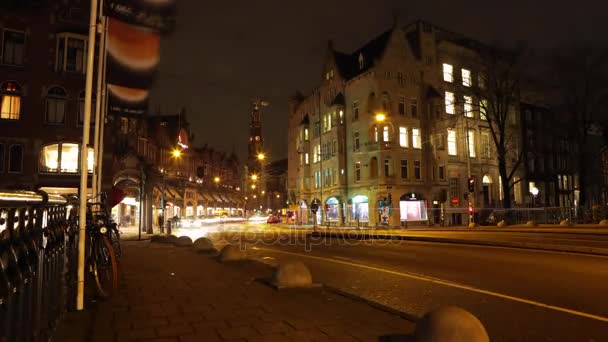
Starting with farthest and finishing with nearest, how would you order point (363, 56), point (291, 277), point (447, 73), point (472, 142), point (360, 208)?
point (472, 142) < point (447, 73) < point (363, 56) < point (360, 208) < point (291, 277)

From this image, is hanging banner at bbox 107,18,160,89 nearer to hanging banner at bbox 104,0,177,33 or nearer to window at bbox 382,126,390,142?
hanging banner at bbox 104,0,177,33

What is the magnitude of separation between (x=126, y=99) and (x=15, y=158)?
29.7 ft

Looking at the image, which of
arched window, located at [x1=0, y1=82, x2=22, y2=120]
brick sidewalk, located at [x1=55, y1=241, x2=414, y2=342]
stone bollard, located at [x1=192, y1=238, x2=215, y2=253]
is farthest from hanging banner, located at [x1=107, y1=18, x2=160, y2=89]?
brick sidewalk, located at [x1=55, y1=241, x2=414, y2=342]

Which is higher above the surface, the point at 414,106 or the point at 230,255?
the point at 414,106

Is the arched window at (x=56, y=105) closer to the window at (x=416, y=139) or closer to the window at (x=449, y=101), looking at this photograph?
the window at (x=416, y=139)

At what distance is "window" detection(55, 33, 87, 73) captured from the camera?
98.5 feet

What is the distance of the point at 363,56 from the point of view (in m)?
47.4

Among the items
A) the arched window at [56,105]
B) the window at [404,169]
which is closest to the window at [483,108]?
the window at [404,169]

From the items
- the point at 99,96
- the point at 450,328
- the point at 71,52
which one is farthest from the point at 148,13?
the point at 450,328

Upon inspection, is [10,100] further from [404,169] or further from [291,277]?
[404,169]

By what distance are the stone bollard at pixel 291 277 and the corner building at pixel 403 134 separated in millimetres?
32746

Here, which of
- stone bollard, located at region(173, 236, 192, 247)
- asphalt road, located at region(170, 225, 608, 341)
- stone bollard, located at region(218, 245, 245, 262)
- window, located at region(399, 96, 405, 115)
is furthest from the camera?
window, located at region(399, 96, 405, 115)

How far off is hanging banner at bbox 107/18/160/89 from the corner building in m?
23.3

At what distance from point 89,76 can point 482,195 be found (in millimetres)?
48781
